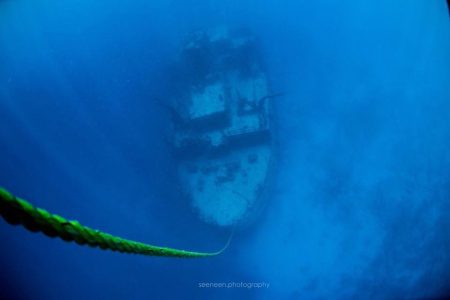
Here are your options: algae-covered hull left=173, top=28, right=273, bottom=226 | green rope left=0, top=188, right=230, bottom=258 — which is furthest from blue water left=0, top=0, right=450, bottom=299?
green rope left=0, top=188, right=230, bottom=258

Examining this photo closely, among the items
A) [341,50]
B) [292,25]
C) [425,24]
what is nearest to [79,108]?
[292,25]

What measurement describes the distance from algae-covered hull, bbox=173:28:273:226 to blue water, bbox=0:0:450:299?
0.79 m

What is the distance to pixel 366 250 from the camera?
9.27 metres

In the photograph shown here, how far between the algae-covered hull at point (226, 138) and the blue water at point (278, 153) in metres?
0.79

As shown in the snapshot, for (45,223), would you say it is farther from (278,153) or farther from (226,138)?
(278,153)

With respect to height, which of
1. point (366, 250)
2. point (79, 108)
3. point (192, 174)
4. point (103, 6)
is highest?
point (103, 6)

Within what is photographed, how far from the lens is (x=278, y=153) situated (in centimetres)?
942

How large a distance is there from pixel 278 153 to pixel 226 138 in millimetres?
2103

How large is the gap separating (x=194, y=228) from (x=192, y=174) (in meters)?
1.99

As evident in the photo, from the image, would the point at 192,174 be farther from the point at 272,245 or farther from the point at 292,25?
the point at 292,25

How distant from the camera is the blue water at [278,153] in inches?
368

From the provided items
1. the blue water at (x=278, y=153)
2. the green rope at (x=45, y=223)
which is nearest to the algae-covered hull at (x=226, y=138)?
the blue water at (x=278, y=153)

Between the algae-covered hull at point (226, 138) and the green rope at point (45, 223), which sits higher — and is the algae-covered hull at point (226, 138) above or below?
above

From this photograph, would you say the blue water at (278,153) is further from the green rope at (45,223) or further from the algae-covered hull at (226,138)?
the green rope at (45,223)
